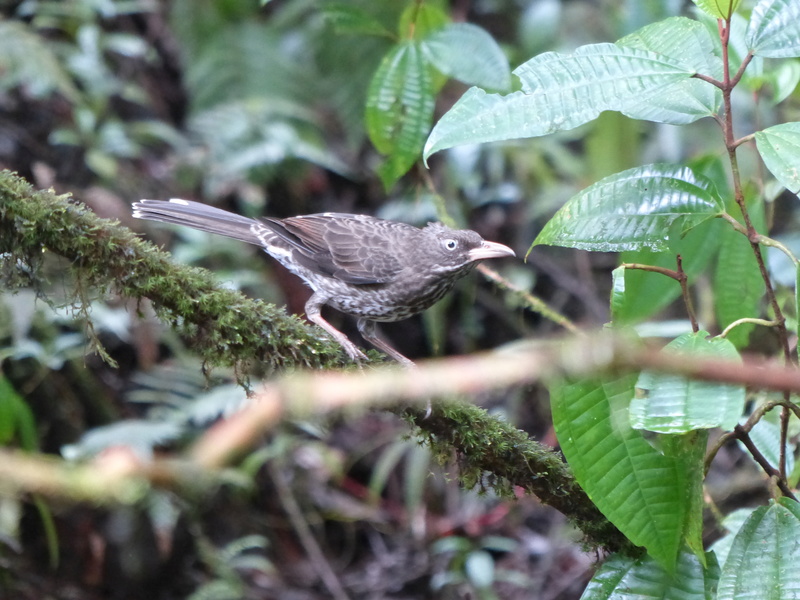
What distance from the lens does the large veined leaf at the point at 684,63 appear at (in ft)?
7.64

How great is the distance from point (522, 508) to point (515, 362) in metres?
5.80

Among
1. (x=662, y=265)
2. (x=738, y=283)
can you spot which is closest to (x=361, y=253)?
(x=662, y=265)

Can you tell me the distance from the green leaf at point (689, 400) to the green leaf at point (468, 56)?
1.62 meters

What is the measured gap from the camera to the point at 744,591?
2.19m

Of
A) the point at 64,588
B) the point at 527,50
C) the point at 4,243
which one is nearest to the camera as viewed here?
the point at 4,243

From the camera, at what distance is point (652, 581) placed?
245 cm

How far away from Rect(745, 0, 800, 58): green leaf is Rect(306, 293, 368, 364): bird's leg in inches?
72.6

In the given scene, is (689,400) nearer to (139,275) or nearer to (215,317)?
(215,317)

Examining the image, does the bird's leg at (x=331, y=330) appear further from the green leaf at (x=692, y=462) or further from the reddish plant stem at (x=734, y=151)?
the reddish plant stem at (x=734, y=151)

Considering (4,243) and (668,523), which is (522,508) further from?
(4,243)

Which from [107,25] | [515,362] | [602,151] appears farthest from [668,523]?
[107,25]

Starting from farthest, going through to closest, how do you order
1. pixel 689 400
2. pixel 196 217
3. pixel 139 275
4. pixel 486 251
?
pixel 196 217, pixel 486 251, pixel 139 275, pixel 689 400

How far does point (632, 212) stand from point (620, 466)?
2.40 ft

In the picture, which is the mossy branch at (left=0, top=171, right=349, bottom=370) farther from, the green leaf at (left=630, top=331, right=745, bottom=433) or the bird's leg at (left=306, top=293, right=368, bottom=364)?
the green leaf at (left=630, top=331, right=745, bottom=433)
